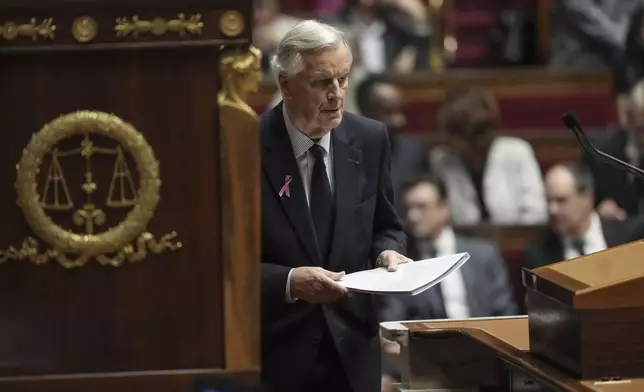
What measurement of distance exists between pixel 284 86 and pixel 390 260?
330 millimetres

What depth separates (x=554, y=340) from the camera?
177 cm

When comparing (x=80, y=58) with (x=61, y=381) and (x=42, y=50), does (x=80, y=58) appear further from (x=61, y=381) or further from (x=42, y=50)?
(x=61, y=381)

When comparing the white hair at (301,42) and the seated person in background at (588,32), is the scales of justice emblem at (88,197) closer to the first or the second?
the white hair at (301,42)

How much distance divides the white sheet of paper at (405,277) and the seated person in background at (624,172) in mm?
2454

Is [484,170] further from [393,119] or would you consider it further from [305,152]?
[305,152]

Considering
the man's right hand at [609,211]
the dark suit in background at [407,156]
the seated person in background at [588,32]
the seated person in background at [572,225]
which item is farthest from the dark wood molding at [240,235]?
the seated person in background at [588,32]

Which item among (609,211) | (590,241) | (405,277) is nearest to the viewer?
(405,277)

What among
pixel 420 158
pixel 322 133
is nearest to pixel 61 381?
pixel 322 133

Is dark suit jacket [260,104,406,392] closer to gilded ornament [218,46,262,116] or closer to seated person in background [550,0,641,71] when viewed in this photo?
gilded ornament [218,46,262,116]

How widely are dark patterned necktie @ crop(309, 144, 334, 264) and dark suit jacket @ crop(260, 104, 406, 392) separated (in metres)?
0.02

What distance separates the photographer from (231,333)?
1.67 metres

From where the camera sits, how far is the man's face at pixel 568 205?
3.81m

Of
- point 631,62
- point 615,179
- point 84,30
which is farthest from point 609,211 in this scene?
point 84,30

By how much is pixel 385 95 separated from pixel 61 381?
3.14m
